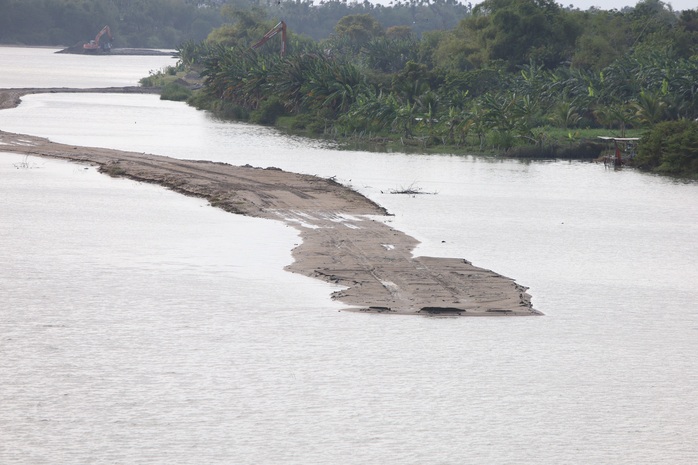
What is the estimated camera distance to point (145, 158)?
4556 cm

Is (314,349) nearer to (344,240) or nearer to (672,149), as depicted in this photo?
(344,240)

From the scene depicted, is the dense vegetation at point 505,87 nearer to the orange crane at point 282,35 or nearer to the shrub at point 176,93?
the orange crane at point 282,35

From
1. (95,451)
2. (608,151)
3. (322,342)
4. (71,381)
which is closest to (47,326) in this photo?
(71,381)

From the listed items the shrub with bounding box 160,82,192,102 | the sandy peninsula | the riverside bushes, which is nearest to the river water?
the sandy peninsula

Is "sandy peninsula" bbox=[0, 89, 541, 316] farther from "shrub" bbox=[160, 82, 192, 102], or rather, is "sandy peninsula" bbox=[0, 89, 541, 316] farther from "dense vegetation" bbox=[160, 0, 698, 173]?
"shrub" bbox=[160, 82, 192, 102]

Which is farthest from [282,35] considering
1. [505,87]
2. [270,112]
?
[505,87]

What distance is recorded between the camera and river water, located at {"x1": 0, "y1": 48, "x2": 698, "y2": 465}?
14742 millimetres

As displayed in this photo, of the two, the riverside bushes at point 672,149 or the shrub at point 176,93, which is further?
the shrub at point 176,93

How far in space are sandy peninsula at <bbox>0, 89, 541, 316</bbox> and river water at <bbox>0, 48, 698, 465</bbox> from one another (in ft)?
1.92

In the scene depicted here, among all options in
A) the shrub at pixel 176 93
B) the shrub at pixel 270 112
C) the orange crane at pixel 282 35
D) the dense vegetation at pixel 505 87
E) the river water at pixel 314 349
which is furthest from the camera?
the shrub at pixel 176 93

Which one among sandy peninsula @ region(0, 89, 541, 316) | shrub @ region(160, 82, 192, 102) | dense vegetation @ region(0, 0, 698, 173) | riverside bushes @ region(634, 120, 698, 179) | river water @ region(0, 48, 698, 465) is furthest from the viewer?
shrub @ region(160, 82, 192, 102)

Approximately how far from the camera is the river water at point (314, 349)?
14.7m

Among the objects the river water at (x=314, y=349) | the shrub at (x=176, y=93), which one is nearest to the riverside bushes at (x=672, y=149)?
the river water at (x=314, y=349)

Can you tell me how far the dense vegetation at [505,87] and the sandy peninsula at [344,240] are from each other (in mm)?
18853
